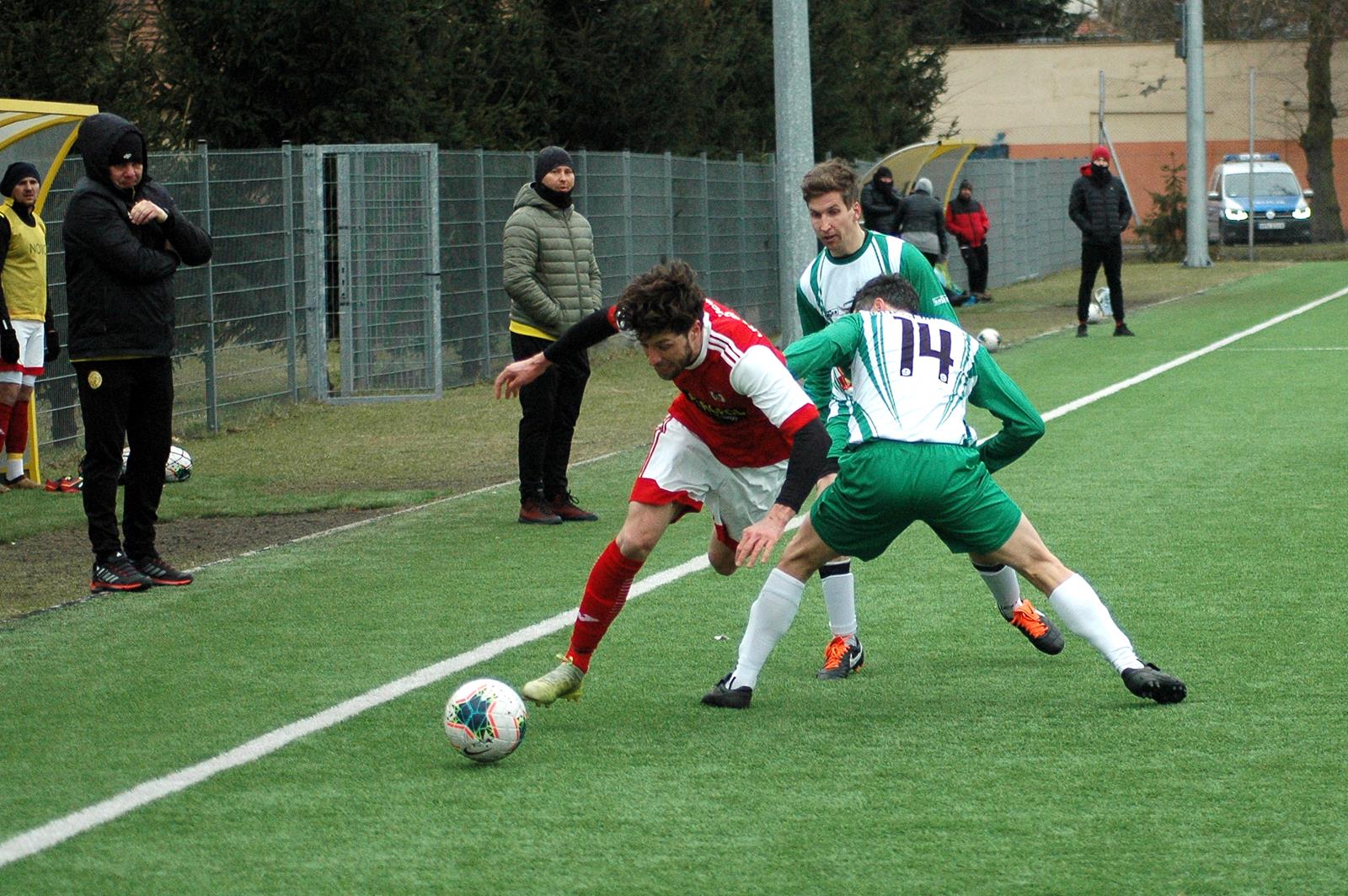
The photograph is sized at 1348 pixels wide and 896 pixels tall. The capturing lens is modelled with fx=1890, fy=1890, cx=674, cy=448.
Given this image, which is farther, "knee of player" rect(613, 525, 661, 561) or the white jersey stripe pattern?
"knee of player" rect(613, 525, 661, 561)

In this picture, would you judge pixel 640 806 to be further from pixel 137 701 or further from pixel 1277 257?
pixel 1277 257

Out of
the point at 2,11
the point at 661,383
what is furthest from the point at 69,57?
the point at 661,383

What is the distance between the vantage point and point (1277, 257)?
3950 centimetres

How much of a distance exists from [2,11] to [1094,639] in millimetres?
11508

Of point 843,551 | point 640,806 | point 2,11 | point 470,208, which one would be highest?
point 2,11

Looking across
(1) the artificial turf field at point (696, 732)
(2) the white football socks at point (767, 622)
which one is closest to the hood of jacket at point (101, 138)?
(1) the artificial turf field at point (696, 732)

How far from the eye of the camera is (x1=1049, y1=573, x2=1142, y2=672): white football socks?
582 centimetres

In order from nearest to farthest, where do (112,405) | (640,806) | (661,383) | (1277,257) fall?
(640,806)
(112,405)
(661,383)
(1277,257)

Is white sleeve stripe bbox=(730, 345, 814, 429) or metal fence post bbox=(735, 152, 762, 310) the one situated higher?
metal fence post bbox=(735, 152, 762, 310)

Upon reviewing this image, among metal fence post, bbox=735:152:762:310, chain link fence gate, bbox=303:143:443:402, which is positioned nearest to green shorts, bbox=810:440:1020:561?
chain link fence gate, bbox=303:143:443:402

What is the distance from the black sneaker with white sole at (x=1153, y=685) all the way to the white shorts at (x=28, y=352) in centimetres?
812

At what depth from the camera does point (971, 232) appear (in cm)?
2870

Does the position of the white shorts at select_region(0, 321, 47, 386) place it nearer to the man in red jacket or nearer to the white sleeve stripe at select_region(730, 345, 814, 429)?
the white sleeve stripe at select_region(730, 345, 814, 429)

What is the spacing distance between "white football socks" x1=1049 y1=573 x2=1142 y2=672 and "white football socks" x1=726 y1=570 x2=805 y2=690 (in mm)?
811
